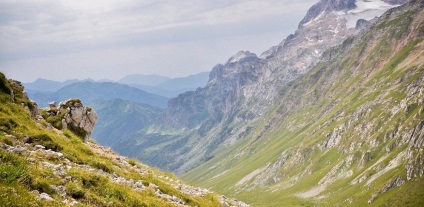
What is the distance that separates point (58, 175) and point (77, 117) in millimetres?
19000

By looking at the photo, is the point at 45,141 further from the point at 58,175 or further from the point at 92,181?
the point at 92,181

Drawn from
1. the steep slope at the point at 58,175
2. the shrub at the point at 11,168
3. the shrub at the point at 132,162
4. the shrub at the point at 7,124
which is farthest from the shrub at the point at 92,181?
the shrub at the point at 132,162

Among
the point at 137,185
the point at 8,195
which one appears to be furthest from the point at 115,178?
the point at 8,195

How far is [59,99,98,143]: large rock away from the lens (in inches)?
1437

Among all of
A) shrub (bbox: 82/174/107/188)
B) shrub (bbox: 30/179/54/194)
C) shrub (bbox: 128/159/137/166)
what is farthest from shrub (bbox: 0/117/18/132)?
shrub (bbox: 128/159/137/166)

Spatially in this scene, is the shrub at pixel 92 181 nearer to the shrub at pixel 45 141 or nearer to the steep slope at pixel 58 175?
the steep slope at pixel 58 175

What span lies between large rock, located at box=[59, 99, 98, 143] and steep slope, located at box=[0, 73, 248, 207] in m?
4.48

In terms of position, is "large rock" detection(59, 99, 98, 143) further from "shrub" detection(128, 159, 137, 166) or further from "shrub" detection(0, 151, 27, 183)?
"shrub" detection(0, 151, 27, 183)

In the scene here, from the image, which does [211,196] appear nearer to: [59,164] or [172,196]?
[172,196]

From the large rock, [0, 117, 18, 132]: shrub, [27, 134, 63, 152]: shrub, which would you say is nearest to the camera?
[0, 117, 18, 132]: shrub

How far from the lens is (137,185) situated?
25.2m

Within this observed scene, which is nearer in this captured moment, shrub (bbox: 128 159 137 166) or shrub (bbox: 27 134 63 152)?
shrub (bbox: 27 134 63 152)

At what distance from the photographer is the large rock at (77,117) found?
1437 inches

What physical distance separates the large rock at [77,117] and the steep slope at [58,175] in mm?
4479
